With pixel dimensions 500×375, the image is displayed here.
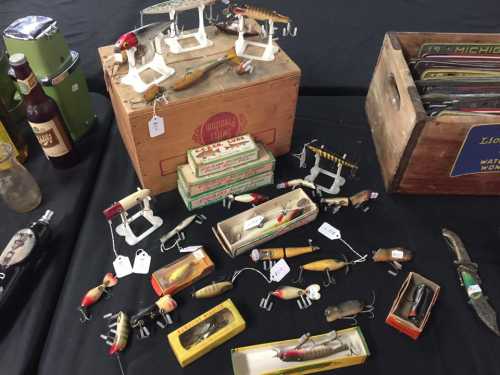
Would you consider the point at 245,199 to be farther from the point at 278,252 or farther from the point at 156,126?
the point at 156,126

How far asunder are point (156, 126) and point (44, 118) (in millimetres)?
281

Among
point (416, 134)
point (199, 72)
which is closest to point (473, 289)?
point (416, 134)

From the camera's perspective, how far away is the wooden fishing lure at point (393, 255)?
101cm

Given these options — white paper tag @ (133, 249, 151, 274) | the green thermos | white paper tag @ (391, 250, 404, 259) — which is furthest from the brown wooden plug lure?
the green thermos

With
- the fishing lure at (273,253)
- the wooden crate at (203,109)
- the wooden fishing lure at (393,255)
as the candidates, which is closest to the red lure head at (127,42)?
the wooden crate at (203,109)

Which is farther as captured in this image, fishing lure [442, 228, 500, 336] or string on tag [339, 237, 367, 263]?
string on tag [339, 237, 367, 263]

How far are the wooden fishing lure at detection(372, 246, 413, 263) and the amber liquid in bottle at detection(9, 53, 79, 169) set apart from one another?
33.6 inches

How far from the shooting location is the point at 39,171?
1.17 meters

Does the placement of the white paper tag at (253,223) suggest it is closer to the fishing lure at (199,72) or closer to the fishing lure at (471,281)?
the fishing lure at (199,72)

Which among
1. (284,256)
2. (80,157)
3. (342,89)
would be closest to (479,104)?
(342,89)

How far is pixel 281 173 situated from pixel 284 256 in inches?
11.7

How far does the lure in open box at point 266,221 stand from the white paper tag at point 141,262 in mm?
178

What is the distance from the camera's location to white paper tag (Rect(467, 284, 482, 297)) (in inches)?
37.6

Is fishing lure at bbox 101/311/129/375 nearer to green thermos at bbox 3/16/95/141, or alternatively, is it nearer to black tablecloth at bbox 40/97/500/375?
black tablecloth at bbox 40/97/500/375
